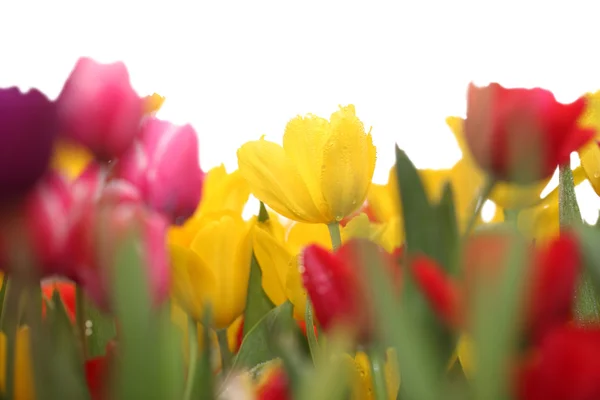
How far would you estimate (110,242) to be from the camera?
117 mm

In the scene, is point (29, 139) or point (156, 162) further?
point (156, 162)

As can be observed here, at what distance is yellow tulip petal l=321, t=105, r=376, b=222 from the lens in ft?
0.87

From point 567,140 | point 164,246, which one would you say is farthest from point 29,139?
point 567,140

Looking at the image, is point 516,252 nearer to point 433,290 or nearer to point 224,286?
point 433,290

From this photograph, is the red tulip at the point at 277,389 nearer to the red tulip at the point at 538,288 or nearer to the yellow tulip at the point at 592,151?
the red tulip at the point at 538,288

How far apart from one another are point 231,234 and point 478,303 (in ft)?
0.59

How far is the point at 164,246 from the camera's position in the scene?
16 cm

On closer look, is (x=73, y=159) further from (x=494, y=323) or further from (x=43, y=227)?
(x=494, y=323)

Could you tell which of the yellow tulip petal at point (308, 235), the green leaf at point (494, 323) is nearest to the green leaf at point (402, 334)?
the green leaf at point (494, 323)

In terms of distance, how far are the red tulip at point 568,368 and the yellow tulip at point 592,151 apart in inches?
8.5

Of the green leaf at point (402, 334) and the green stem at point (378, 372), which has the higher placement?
the green leaf at point (402, 334)

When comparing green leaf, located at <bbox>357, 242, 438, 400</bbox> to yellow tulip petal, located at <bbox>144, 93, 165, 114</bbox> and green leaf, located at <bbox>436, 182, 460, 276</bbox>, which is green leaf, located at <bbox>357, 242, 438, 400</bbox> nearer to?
green leaf, located at <bbox>436, 182, 460, 276</bbox>

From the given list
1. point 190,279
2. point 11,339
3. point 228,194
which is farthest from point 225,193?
point 11,339

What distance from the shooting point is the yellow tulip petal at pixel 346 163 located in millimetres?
266
